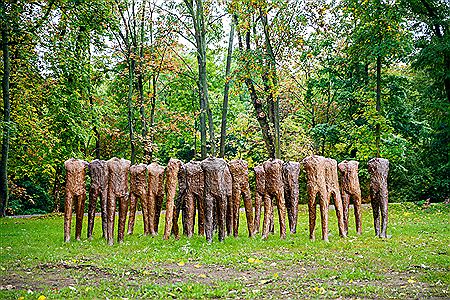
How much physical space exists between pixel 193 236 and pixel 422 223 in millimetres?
8622

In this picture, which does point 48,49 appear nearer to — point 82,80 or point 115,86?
point 82,80

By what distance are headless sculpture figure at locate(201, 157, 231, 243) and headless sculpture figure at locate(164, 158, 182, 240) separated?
1375 millimetres

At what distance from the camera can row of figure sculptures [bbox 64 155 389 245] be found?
13.9 meters

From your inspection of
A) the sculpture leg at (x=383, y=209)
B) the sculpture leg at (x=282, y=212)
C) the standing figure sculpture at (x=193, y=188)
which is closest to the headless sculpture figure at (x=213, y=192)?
the standing figure sculpture at (x=193, y=188)

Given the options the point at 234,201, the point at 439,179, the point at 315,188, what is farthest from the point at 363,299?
the point at 439,179

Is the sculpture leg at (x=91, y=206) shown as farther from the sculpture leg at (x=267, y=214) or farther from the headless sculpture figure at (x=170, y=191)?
the sculpture leg at (x=267, y=214)

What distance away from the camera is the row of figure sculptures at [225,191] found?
45.7 feet

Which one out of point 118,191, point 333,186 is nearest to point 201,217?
point 118,191

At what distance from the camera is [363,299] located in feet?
24.5

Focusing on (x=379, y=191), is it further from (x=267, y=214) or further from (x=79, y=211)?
(x=79, y=211)

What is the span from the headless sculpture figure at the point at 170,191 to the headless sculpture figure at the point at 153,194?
822 millimetres

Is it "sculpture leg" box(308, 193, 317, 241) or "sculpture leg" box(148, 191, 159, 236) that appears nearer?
"sculpture leg" box(308, 193, 317, 241)

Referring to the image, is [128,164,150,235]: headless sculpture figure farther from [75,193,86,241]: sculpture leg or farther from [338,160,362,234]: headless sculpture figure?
[338,160,362,234]: headless sculpture figure

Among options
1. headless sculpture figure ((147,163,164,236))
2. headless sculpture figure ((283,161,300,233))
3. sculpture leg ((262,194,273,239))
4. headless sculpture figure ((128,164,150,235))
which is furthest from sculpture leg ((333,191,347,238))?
headless sculpture figure ((128,164,150,235))
